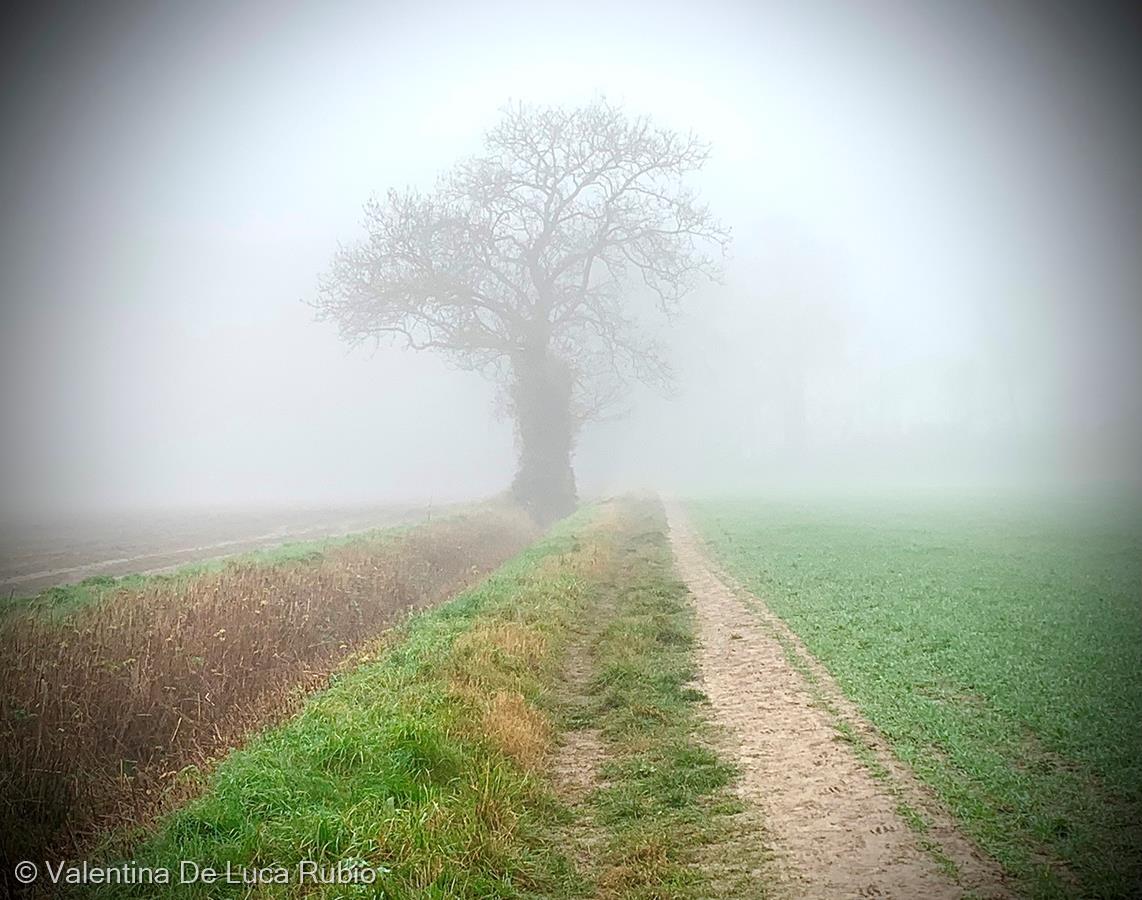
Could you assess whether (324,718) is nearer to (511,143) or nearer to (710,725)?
(710,725)

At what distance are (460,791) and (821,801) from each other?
122 inches

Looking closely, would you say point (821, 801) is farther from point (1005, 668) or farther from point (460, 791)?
point (1005, 668)

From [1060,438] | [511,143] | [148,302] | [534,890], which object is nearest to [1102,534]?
[534,890]

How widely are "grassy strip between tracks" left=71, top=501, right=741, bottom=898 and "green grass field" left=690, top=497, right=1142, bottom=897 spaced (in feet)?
7.11

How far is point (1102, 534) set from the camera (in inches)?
951

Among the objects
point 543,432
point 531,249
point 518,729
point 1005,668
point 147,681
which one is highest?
point 531,249

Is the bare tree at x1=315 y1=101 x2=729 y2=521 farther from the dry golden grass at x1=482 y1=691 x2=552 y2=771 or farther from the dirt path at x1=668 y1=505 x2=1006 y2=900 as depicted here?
the dry golden grass at x1=482 y1=691 x2=552 y2=771

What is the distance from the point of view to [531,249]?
36469mm

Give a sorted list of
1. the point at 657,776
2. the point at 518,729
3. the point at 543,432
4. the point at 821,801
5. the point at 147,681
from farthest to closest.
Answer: the point at 543,432
the point at 147,681
the point at 518,729
the point at 657,776
the point at 821,801

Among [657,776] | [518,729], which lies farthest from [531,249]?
[657,776]

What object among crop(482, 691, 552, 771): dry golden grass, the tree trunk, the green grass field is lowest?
the green grass field

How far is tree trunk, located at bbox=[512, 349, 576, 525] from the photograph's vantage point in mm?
38000

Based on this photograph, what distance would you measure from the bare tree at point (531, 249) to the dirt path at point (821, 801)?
2711 cm

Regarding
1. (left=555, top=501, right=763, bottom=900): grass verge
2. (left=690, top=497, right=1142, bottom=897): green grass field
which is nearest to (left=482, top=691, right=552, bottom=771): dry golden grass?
(left=555, top=501, right=763, bottom=900): grass verge
